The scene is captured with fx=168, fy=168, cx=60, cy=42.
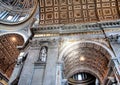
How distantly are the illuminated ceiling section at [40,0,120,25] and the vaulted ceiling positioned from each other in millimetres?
5071

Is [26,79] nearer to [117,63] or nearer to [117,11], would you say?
[117,63]

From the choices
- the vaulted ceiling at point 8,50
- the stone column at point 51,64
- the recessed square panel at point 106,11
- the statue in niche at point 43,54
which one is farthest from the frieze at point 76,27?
the vaulted ceiling at point 8,50

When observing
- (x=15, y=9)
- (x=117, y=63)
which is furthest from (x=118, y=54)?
(x=15, y=9)

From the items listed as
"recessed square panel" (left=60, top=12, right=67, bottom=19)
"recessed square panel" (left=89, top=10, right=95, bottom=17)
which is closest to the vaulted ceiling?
"recessed square panel" (left=60, top=12, right=67, bottom=19)

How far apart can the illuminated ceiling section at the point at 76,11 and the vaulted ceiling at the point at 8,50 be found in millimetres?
5071

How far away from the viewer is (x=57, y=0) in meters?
13.4

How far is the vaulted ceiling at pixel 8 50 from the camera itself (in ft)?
56.5

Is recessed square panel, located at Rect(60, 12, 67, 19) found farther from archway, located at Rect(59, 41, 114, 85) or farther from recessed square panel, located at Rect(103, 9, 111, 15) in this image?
archway, located at Rect(59, 41, 114, 85)

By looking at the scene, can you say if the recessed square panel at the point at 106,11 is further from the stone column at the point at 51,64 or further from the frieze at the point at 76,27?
the stone column at the point at 51,64

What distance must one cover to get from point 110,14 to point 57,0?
4280 millimetres

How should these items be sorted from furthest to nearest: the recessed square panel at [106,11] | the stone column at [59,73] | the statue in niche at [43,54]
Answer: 1. the recessed square panel at [106,11]
2. the statue in niche at [43,54]
3. the stone column at [59,73]

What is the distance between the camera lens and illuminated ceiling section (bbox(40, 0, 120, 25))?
13.0 metres

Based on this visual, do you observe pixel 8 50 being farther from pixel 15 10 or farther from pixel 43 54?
pixel 43 54

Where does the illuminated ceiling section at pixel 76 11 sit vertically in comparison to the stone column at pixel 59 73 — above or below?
above
